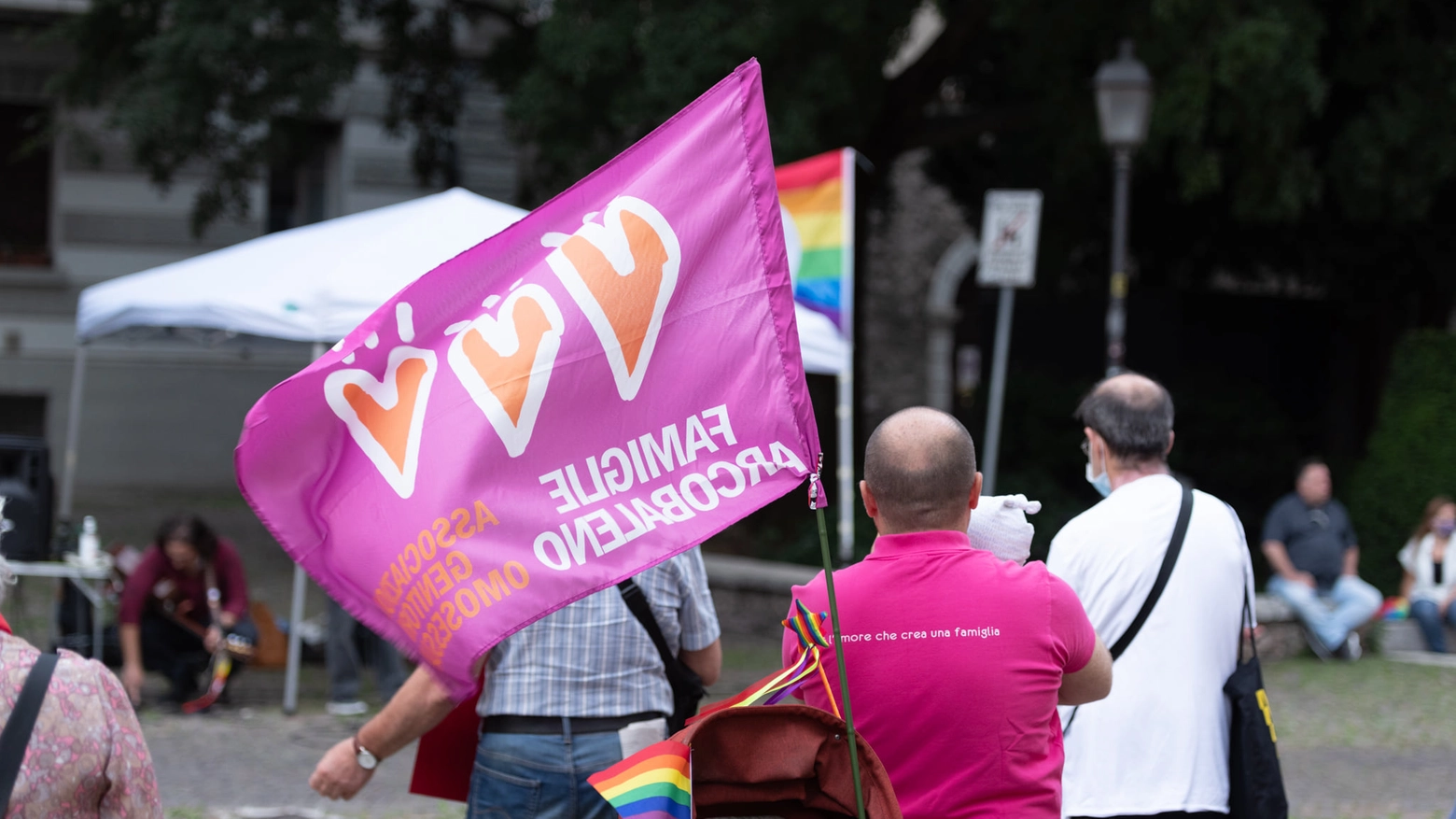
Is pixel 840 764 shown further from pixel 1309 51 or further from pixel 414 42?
pixel 414 42

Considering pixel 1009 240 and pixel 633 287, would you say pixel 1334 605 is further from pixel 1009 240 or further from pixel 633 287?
pixel 633 287

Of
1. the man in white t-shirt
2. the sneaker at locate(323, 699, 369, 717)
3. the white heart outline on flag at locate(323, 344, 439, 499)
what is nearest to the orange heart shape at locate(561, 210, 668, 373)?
the white heart outline on flag at locate(323, 344, 439, 499)

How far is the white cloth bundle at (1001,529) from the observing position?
2.84 meters

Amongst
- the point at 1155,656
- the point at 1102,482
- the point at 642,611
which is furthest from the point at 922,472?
the point at 1102,482

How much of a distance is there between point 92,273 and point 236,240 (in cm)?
176

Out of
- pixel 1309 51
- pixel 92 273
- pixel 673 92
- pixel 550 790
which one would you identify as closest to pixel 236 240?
pixel 92 273

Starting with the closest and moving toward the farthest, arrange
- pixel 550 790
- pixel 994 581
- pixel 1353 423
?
pixel 994 581, pixel 550 790, pixel 1353 423

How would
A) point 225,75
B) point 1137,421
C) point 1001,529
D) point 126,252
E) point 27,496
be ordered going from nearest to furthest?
point 1001,529, point 1137,421, point 27,496, point 225,75, point 126,252

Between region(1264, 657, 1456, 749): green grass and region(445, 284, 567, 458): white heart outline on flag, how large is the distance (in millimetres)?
6620

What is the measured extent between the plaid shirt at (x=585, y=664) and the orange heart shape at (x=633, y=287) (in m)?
0.78

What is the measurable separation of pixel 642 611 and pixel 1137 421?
1.28 m

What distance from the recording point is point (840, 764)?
2422mm

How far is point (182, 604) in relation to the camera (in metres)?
8.72

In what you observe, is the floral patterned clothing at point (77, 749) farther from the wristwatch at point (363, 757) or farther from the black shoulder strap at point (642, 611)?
the black shoulder strap at point (642, 611)
